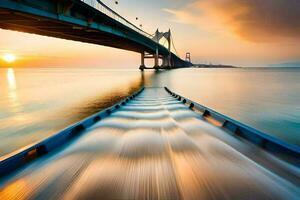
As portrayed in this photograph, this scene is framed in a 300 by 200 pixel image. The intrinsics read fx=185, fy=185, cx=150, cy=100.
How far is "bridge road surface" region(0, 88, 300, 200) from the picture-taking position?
2516 millimetres

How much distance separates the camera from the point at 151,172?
3.03 meters

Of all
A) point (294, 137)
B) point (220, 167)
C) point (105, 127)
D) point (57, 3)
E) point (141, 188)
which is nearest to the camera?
point (141, 188)

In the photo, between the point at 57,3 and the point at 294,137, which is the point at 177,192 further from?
the point at 57,3

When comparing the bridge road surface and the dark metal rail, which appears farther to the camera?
the dark metal rail

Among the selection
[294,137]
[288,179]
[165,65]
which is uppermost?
[165,65]

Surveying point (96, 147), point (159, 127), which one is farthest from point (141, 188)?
point (159, 127)

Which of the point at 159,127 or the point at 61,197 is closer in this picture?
the point at 61,197

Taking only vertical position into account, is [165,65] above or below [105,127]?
above

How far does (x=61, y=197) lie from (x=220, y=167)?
8.21 ft

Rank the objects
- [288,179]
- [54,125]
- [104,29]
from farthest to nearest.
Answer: [104,29]
[54,125]
[288,179]

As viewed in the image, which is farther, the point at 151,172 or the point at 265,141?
the point at 265,141

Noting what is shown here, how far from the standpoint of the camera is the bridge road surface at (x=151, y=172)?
2.52 metres

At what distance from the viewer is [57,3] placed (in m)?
16.7

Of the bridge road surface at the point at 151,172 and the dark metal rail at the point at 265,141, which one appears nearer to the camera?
the bridge road surface at the point at 151,172
